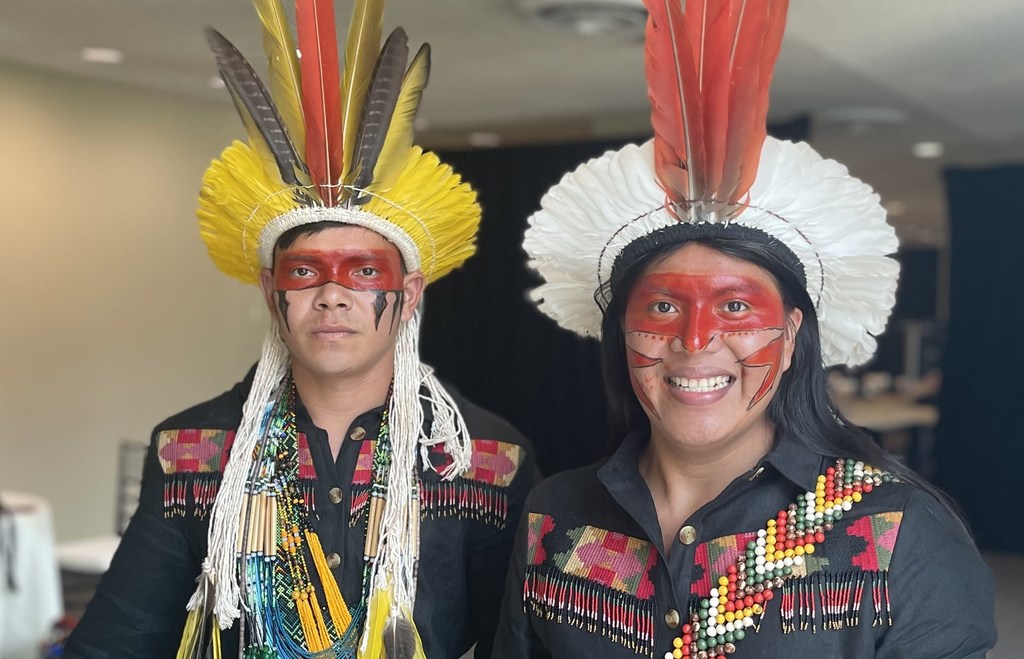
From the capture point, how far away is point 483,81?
616cm

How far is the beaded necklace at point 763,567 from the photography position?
5.20ft

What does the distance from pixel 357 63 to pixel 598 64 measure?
3778 mm

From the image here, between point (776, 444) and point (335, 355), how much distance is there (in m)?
0.79

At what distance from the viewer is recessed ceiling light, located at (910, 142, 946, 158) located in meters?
7.93

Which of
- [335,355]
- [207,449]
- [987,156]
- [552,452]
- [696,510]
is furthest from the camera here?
[987,156]

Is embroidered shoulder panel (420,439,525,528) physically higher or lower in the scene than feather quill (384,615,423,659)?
higher

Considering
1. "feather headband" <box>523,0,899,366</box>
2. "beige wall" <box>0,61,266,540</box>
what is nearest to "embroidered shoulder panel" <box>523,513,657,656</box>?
"feather headband" <box>523,0,899,366</box>

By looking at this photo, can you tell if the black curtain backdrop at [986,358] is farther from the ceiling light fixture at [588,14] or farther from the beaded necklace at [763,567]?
the beaded necklace at [763,567]

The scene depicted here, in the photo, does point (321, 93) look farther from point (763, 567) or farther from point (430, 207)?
point (763, 567)

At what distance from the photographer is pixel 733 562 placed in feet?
5.33

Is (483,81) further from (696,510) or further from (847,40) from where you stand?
(696,510)

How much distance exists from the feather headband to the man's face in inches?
16.0

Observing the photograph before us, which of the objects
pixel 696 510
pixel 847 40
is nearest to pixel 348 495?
pixel 696 510

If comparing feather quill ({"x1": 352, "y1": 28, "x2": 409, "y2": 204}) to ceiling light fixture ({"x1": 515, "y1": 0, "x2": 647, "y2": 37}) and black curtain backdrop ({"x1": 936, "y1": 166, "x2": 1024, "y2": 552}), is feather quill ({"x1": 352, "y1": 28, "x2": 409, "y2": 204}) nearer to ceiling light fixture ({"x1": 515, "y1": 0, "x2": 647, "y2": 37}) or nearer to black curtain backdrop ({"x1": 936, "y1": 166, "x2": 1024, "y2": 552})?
ceiling light fixture ({"x1": 515, "y1": 0, "x2": 647, "y2": 37})
